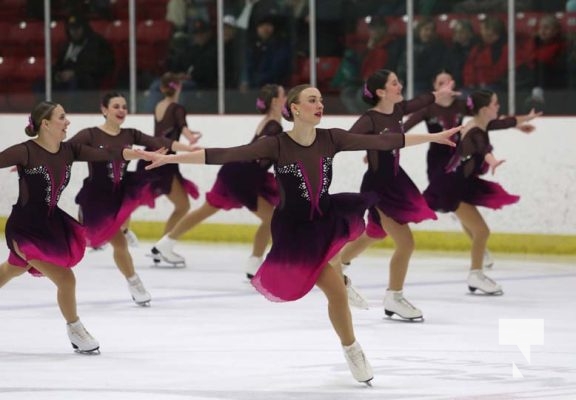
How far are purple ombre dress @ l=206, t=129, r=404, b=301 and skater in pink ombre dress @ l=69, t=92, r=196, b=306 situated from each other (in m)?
2.50

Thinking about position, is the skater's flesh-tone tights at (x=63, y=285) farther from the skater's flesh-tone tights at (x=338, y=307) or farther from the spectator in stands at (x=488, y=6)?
the spectator in stands at (x=488, y=6)

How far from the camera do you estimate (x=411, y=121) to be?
38.9 feet

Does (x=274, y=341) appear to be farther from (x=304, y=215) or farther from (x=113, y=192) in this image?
(x=113, y=192)

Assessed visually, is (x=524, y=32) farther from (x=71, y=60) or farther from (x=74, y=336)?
(x=74, y=336)

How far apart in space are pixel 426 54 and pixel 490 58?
0.64 m

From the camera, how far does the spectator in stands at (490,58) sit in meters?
13.9

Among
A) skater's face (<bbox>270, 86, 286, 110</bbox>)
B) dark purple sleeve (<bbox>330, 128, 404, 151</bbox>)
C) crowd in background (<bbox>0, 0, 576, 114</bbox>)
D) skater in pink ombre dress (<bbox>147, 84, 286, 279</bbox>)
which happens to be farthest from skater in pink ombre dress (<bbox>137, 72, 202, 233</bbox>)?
dark purple sleeve (<bbox>330, 128, 404, 151</bbox>)

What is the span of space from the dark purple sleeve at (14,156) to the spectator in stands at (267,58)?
734cm

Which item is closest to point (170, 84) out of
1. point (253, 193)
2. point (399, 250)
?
point (253, 193)

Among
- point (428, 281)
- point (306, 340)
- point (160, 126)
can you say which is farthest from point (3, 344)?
point (160, 126)

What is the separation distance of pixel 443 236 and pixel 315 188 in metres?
6.55

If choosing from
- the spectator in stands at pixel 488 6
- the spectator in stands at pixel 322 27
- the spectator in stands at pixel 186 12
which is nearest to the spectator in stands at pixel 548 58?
the spectator in stands at pixel 488 6

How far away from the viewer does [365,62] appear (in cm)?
1495

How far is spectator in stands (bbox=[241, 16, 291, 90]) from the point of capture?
15484mm
